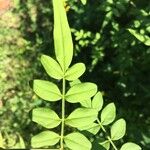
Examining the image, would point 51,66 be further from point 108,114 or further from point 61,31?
point 108,114

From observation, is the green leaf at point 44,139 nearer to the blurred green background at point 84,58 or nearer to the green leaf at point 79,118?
the green leaf at point 79,118

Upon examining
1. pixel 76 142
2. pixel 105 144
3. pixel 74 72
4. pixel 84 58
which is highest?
pixel 74 72

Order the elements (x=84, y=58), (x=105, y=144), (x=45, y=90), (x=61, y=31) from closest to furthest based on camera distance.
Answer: (x=61, y=31)
(x=45, y=90)
(x=105, y=144)
(x=84, y=58)

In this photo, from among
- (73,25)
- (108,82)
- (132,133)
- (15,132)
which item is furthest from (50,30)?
(132,133)

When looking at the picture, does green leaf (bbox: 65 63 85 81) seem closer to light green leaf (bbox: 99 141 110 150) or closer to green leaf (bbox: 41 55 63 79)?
green leaf (bbox: 41 55 63 79)

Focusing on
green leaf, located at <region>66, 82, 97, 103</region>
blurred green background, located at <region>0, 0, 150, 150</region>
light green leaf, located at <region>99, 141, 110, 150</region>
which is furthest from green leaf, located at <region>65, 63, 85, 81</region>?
blurred green background, located at <region>0, 0, 150, 150</region>

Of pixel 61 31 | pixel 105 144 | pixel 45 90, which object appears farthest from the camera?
pixel 105 144

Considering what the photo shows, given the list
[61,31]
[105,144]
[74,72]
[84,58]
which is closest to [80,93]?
[74,72]
